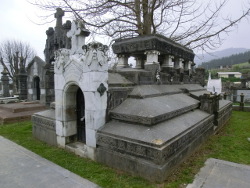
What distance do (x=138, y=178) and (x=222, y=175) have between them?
1.68m

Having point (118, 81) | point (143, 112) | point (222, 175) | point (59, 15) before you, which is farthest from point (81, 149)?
point (59, 15)

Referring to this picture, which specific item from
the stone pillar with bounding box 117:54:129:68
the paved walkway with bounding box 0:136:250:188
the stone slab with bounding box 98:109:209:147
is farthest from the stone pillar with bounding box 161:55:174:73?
the paved walkway with bounding box 0:136:250:188

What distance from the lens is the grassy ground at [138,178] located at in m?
3.37

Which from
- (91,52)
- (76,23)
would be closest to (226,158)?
(91,52)

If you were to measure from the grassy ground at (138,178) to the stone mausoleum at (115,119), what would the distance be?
0.17 metres

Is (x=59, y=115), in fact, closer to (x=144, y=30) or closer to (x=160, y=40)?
(x=160, y=40)

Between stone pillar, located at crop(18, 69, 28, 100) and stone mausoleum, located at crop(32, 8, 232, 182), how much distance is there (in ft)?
31.6

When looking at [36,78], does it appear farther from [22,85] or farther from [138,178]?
[138,178]

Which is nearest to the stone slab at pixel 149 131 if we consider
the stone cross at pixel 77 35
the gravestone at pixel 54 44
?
the stone cross at pixel 77 35

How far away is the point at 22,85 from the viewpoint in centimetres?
1434

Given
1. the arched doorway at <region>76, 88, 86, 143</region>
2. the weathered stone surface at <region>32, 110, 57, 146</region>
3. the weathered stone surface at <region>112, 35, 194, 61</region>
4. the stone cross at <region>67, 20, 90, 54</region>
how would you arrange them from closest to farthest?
the stone cross at <region>67, 20, 90, 54</region> < the arched doorway at <region>76, 88, 86, 143</region> < the weathered stone surface at <region>32, 110, 57, 146</region> < the weathered stone surface at <region>112, 35, 194, 61</region>

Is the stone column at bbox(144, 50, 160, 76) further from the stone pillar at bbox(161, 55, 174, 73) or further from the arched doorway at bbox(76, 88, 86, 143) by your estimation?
the arched doorway at bbox(76, 88, 86, 143)

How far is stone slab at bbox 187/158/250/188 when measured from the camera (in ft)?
10.5

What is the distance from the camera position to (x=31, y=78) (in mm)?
13008
